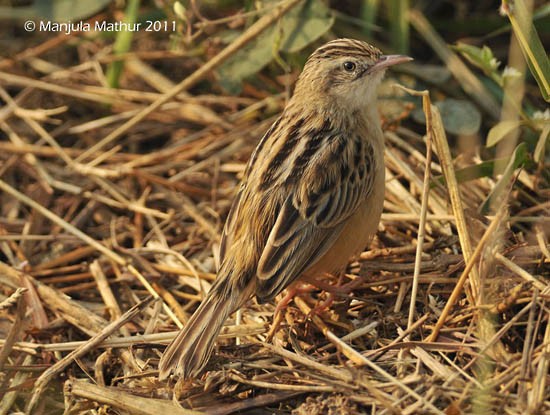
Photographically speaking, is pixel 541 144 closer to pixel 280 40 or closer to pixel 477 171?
pixel 477 171

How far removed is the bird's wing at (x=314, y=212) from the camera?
15.4ft

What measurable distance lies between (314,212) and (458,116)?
1904mm

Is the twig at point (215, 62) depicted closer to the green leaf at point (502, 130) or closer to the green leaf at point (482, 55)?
the green leaf at point (482, 55)

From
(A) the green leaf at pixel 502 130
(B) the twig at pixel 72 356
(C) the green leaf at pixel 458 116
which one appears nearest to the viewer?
(B) the twig at pixel 72 356

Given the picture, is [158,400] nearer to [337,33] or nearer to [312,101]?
[312,101]

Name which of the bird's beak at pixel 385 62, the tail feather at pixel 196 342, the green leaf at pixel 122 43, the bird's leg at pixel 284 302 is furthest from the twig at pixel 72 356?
the green leaf at pixel 122 43

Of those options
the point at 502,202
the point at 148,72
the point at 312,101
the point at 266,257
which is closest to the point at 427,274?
the point at 502,202

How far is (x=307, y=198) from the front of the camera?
4918 mm

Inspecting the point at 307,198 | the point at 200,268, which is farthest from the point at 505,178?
the point at 200,268

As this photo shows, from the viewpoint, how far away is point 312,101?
545 cm

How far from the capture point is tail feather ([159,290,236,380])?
14.4ft

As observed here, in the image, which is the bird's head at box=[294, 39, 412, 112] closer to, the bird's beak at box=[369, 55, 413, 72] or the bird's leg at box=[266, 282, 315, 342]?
the bird's beak at box=[369, 55, 413, 72]

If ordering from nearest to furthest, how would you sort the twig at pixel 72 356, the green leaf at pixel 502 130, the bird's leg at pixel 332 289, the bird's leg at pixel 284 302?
the twig at pixel 72 356
the bird's leg at pixel 284 302
the bird's leg at pixel 332 289
the green leaf at pixel 502 130

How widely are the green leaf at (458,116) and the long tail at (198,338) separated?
233cm
